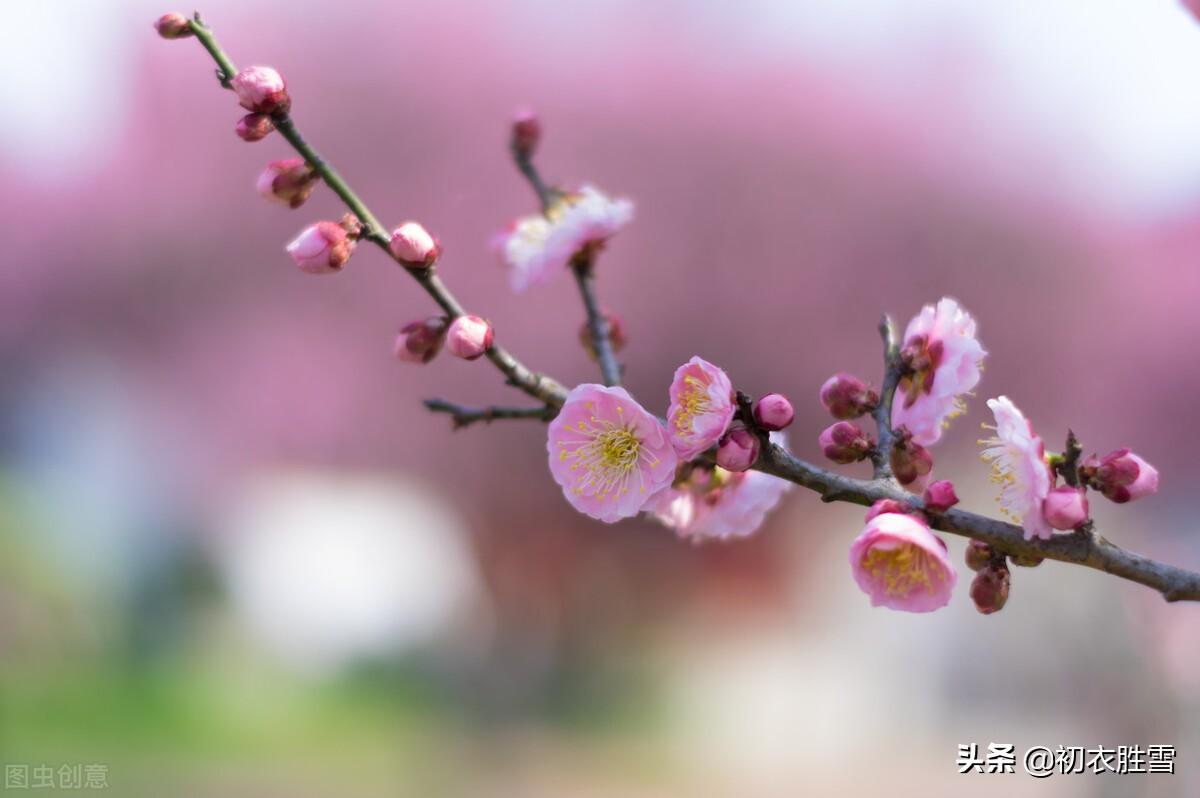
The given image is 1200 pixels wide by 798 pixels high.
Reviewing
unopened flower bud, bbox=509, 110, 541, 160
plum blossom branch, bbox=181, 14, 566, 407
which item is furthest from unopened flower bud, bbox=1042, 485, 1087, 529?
unopened flower bud, bbox=509, 110, 541, 160

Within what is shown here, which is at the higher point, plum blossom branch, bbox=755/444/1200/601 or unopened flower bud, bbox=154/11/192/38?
unopened flower bud, bbox=154/11/192/38

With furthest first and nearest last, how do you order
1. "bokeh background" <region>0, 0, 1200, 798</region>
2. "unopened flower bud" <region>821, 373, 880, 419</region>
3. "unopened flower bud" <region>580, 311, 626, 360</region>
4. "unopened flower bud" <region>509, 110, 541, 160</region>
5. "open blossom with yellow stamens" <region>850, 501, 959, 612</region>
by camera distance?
"bokeh background" <region>0, 0, 1200, 798</region>
"unopened flower bud" <region>509, 110, 541, 160</region>
"unopened flower bud" <region>580, 311, 626, 360</region>
"unopened flower bud" <region>821, 373, 880, 419</region>
"open blossom with yellow stamens" <region>850, 501, 959, 612</region>

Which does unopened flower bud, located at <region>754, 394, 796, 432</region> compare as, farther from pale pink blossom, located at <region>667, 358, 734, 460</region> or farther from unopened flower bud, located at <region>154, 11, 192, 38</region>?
unopened flower bud, located at <region>154, 11, 192, 38</region>

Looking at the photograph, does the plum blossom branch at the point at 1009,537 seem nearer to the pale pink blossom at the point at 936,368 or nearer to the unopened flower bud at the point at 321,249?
the pale pink blossom at the point at 936,368

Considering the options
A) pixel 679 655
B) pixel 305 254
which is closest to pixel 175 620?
pixel 679 655

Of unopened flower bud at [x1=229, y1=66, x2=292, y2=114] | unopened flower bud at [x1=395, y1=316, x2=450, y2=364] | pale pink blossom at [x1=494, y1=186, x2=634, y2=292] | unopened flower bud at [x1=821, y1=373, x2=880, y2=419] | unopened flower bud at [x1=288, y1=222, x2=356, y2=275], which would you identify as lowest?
unopened flower bud at [x1=821, y1=373, x2=880, y2=419]

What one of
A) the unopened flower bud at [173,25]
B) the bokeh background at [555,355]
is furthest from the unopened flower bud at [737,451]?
the bokeh background at [555,355]

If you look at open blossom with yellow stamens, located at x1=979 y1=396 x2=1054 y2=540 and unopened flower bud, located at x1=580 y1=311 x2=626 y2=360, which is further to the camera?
unopened flower bud, located at x1=580 y1=311 x2=626 y2=360

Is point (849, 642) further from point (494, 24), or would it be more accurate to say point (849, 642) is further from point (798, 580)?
point (494, 24)
